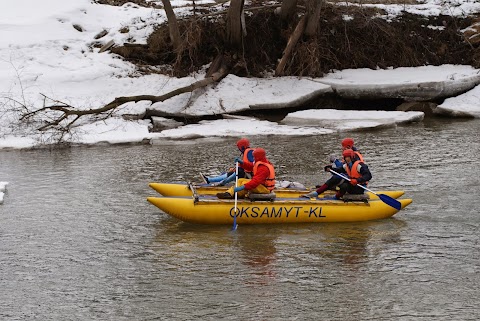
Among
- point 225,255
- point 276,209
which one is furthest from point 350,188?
point 225,255

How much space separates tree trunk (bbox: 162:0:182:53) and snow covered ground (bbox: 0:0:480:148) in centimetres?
143

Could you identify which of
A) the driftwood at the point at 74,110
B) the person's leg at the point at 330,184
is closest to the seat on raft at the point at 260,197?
the person's leg at the point at 330,184

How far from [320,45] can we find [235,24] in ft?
10.5

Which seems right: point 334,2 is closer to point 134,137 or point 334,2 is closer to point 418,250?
point 134,137

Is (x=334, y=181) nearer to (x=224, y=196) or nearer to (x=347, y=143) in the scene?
(x=347, y=143)

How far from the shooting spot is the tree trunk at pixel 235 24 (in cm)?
2188

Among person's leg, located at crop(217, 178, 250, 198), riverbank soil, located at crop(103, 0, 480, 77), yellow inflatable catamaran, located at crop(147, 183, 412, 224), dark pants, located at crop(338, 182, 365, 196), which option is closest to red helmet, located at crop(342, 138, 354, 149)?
dark pants, located at crop(338, 182, 365, 196)

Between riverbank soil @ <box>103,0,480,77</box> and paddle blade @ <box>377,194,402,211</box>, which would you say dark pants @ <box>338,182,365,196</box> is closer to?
paddle blade @ <box>377,194,402,211</box>

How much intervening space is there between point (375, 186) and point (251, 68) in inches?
436

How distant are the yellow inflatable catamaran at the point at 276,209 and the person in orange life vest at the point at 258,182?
17cm

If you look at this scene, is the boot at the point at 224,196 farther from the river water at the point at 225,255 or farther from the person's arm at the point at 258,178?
the river water at the point at 225,255

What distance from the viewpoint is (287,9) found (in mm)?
23625

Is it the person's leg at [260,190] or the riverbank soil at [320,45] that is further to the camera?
the riverbank soil at [320,45]

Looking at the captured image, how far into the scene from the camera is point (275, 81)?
22531mm
